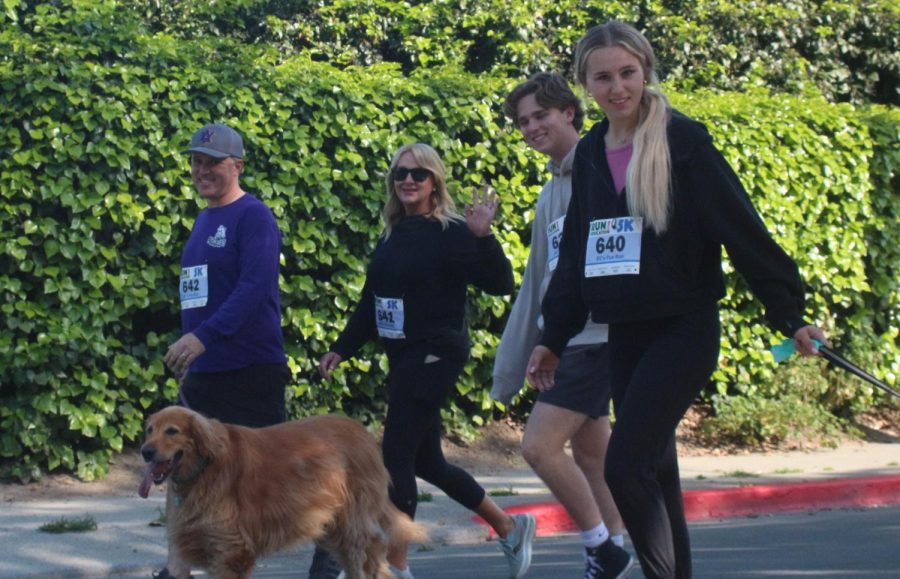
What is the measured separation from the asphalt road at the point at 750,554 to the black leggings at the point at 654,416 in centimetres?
235

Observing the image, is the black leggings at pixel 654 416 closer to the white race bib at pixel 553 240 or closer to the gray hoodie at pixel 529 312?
the white race bib at pixel 553 240

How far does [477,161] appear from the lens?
10109 mm

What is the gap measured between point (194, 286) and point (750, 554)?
331 centimetres

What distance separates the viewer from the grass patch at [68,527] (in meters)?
7.51

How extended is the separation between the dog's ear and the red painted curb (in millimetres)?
3741

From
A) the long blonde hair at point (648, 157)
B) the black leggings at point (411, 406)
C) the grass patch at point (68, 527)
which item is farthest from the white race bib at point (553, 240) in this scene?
the grass patch at point (68, 527)

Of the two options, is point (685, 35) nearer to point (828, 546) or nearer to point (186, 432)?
point (828, 546)

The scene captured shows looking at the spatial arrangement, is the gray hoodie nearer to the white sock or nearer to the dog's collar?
the white sock

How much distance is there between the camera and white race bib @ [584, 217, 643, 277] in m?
4.29

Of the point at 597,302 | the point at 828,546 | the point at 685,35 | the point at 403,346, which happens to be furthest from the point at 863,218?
the point at 597,302

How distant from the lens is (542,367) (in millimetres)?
4965

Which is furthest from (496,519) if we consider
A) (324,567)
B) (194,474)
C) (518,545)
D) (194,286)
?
(194,474)

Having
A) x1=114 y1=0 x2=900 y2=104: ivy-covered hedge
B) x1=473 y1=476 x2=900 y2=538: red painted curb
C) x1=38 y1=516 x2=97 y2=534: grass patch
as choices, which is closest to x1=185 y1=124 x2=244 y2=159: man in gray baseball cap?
x1=38 y1=516 x2=97 y2=534: grass patch

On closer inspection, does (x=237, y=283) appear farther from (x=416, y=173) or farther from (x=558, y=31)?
(x=558, y=31)
